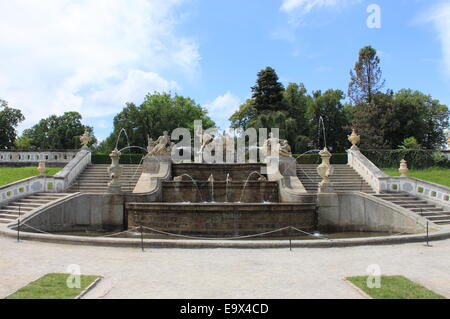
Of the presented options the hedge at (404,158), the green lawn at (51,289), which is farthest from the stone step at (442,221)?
the green lawn at (51,289)

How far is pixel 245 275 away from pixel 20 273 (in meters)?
4.64

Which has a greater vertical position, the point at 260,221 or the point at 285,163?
the point at 285,163

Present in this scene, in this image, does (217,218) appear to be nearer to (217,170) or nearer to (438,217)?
(217,170)

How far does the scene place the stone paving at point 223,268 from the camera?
685 centimetres

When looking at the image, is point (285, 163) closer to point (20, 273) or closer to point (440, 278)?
point (440, 278)

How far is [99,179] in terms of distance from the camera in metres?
24.1

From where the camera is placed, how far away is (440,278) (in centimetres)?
790

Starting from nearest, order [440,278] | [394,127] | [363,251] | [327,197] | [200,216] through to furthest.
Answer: [440,278]
[363,251]
[200,216]
[327,197]
[394,127]

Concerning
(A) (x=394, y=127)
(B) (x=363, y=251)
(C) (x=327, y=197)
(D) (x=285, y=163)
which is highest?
(A) (x=394, y=127)

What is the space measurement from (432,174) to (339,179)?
8.46 meters

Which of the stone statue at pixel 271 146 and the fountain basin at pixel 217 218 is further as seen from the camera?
the stone statue at pixel 271 146

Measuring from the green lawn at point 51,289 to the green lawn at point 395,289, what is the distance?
494 cm

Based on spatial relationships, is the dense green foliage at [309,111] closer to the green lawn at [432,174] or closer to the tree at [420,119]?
the tree at [420,119]
